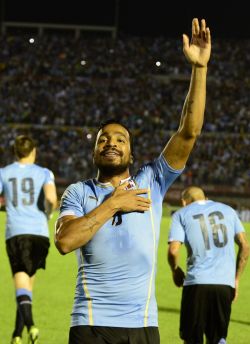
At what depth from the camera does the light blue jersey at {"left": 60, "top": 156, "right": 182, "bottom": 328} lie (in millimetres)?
3789

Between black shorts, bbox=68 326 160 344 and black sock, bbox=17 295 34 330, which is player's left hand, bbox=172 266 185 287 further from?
black shorts, bbox=68 326 160 344

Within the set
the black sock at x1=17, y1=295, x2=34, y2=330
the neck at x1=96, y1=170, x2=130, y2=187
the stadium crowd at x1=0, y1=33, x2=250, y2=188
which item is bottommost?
the black sock at x1=17, y1=295, x2=34, y2=330

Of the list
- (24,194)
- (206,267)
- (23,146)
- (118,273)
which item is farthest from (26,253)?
(118,273)

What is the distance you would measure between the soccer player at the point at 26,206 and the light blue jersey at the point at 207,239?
5.59 feet

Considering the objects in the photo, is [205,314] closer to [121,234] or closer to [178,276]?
[178,276]

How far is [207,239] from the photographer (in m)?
6.67

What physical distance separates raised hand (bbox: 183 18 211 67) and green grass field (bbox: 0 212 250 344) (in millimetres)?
5041

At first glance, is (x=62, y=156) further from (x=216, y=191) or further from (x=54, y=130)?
(x=216, y=191)

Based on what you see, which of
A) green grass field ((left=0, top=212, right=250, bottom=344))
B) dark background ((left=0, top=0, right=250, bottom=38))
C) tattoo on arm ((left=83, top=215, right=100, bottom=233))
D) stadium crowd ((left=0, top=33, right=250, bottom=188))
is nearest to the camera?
tattoo on arm ((left=83, top=215, right=100, bottom=233))

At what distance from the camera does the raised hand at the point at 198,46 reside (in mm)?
3910

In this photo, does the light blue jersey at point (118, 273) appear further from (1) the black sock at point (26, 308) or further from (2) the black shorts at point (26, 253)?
(2) the black shorts at point (26, 253)

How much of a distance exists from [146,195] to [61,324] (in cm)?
582

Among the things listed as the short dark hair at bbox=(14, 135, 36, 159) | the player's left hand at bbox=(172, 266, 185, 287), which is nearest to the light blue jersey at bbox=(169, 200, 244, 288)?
the player's left hand at bbox=(172, 266, 185, 287)

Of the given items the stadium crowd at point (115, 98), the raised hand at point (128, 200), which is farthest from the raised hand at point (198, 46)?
the stadium crowd at point (115, 98)
